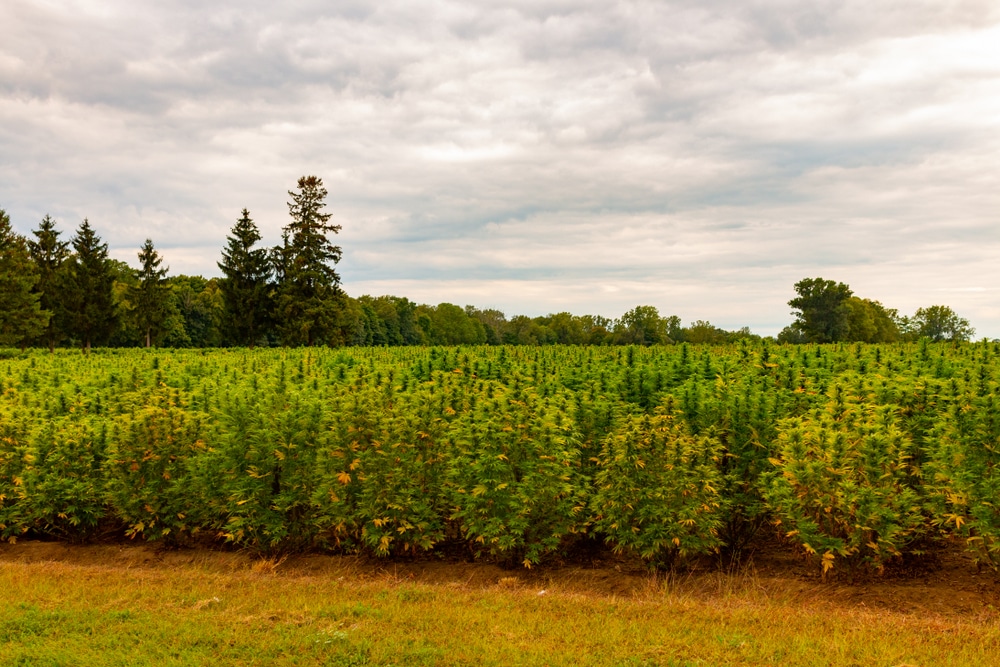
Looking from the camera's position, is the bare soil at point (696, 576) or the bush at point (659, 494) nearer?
the bare soil at point (696, 576)

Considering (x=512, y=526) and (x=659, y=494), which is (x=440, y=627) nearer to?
(x=512, y=526)

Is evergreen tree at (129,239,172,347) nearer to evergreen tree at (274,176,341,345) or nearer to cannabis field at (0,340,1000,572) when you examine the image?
evergreen tree at (274,176,341,345)

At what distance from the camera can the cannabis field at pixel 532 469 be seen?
23.3 feet

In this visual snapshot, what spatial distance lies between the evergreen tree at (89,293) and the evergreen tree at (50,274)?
879mm

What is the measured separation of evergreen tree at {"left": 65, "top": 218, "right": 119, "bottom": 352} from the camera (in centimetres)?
5328

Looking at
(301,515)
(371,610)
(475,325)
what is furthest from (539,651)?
(475,325)

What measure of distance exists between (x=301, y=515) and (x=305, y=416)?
1.27 m

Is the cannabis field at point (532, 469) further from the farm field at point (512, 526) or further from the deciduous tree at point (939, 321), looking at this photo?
the deciduous tree at point (939, 321)

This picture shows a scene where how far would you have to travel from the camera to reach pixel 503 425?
25.2 ft

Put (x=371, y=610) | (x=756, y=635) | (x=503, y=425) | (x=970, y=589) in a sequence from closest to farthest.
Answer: (x=756, y=635)
(x=371, y=610)
(x=970, y=589)
(x=503, y=425)

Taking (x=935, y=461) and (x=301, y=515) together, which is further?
(x=301, y=515)

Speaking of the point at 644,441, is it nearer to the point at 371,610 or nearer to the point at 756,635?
the point at 756,635

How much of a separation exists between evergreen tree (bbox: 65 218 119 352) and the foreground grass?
54.0 metres

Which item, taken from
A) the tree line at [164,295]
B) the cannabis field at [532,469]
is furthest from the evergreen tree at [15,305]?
the cannabis field at [532,469]
